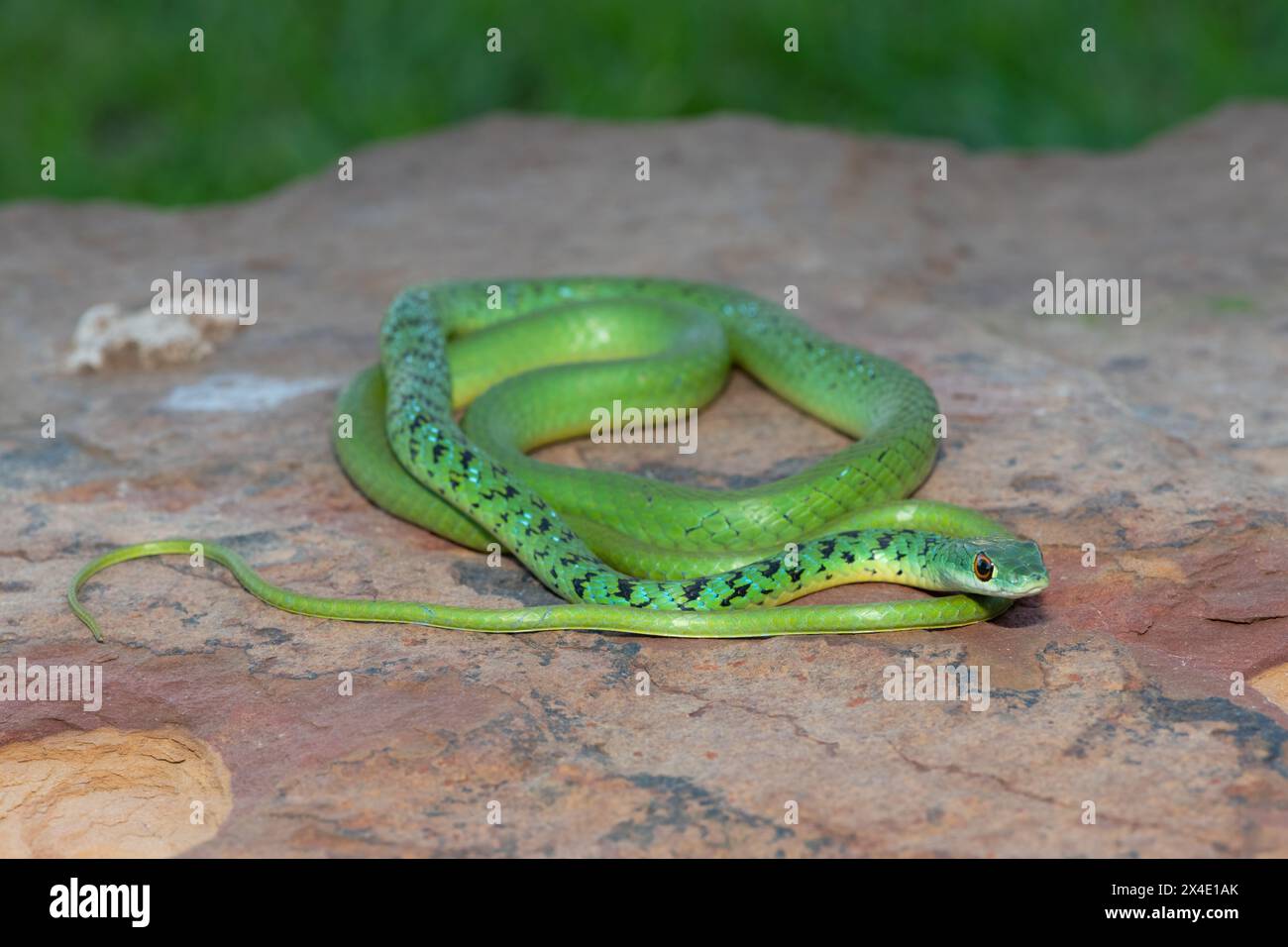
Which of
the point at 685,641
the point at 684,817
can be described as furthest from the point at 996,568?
the point at 684,817

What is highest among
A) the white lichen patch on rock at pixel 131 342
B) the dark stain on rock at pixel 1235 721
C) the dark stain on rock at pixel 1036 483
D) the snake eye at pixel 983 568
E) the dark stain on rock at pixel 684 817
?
the white lichen patch on rock at pixel 131 342

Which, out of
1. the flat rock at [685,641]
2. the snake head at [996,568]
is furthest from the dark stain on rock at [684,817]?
the snake head at [996,568]

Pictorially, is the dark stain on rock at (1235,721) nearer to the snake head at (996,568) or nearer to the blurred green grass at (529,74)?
the snake head at (996,568)

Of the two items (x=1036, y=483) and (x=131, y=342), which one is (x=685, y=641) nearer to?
(x=1036, y=483)

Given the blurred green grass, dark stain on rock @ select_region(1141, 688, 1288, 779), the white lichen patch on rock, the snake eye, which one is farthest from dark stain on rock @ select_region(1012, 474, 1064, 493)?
the blurred green grass

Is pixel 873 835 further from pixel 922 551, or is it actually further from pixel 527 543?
pixel 527 543
